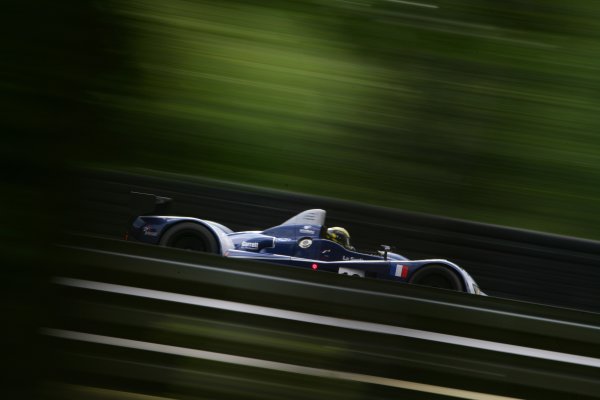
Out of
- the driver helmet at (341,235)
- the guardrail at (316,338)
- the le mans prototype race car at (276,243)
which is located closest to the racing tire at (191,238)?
the le mans prototype race car at (276,243)

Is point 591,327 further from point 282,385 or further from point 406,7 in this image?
point 406,7

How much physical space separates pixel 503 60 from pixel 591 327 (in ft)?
3.11

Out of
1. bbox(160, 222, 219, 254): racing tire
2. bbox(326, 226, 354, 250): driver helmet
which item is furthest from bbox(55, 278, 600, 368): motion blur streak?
bbox(160, 222, 219, 254): racing tire

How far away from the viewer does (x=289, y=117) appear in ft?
5.93

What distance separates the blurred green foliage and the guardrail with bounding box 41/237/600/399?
1.89 ft

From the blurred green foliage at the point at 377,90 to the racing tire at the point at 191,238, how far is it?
5.20 metres

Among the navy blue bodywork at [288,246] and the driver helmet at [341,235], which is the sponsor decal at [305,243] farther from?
the driver helmet at [341,235]

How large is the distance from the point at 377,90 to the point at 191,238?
5613 mm

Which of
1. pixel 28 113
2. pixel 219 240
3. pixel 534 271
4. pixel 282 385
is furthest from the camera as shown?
pixel 219 240

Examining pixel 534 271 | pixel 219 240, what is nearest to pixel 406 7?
pixel 534 271

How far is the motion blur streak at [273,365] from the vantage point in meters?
2.21

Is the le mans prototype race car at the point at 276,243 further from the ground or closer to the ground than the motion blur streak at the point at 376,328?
closer to the ground

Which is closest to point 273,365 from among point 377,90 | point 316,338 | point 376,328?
point 316,338

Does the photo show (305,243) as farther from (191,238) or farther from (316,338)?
(316,338)
